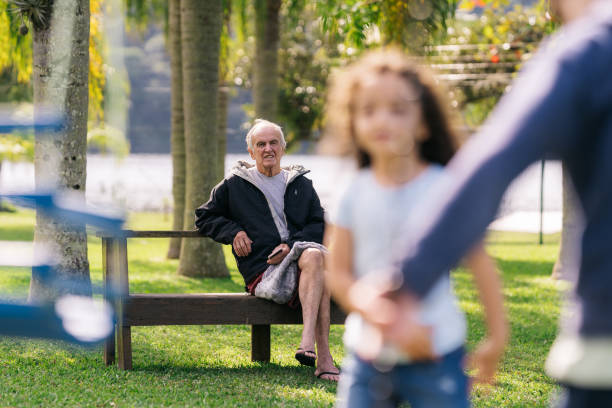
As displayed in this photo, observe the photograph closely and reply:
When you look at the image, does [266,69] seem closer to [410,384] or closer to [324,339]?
[324,339]

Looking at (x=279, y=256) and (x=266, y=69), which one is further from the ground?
(x=266, y=69)

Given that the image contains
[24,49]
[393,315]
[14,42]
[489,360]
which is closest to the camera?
[393,315]

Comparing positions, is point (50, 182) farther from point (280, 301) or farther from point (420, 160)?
point (420, 160)

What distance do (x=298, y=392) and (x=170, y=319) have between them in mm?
910

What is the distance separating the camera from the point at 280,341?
6758mm

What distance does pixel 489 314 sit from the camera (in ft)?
6.13

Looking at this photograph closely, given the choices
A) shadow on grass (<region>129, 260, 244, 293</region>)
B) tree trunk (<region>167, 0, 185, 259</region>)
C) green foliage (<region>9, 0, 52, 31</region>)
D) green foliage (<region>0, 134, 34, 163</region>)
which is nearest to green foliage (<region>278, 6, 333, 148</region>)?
green foliage (<region>0, 134, 34, 163</region>)

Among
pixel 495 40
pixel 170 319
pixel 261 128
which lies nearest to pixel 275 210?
A: pixel 261 128

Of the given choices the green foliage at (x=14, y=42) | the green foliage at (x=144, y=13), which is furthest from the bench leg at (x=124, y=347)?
Answer: the green foliage at (x=144, y=13)

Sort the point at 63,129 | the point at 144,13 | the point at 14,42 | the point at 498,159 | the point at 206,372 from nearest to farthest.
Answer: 1. the point at 498,159
2. the point at 206,372
3. the point at 63,129
4. the point at 14,42
5. the point at 144,13

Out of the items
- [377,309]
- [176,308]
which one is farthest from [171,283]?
[377,309]

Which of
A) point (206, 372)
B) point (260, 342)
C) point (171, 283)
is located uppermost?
point (260, 342)

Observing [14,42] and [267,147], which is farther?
[14,42]

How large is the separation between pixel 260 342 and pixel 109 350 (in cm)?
92
